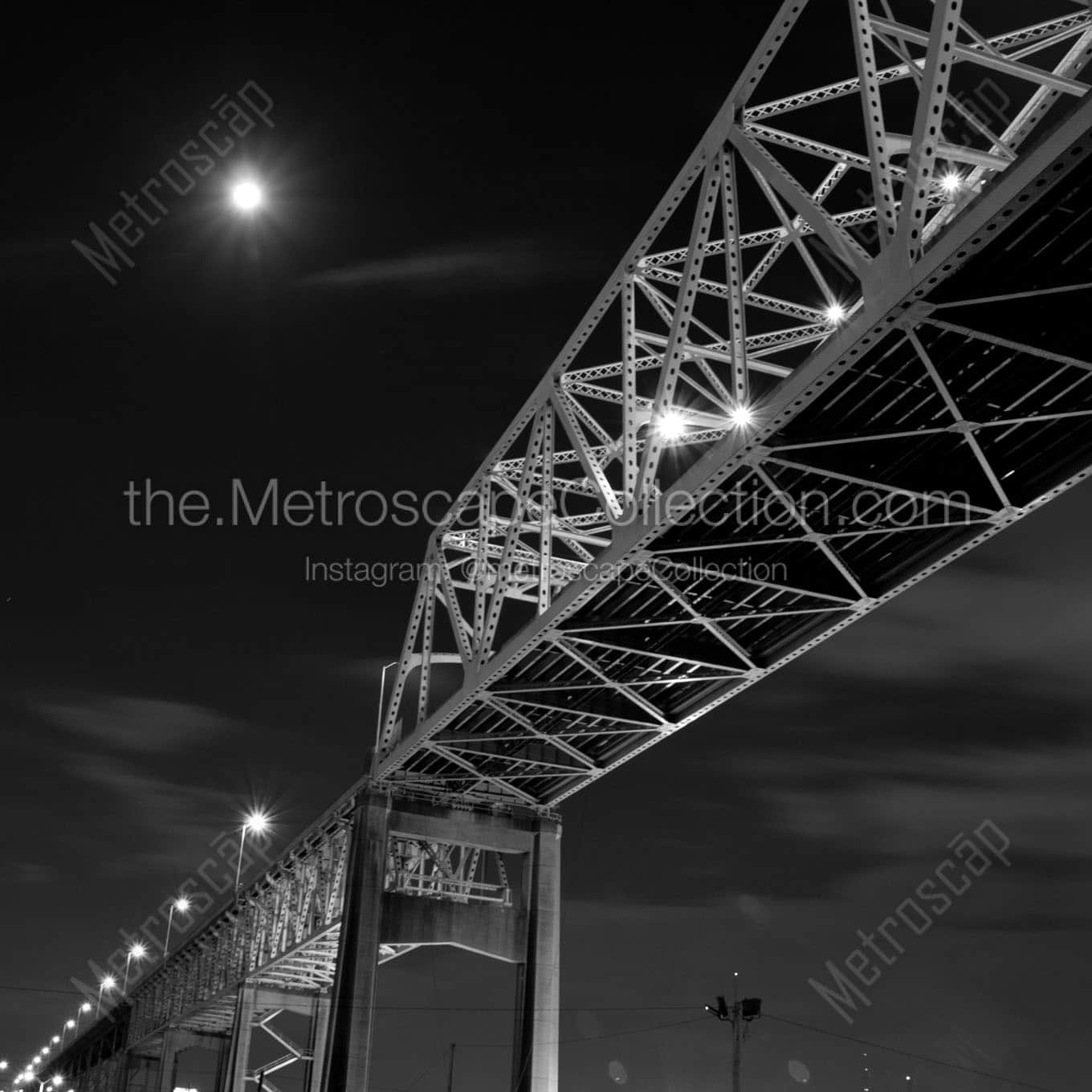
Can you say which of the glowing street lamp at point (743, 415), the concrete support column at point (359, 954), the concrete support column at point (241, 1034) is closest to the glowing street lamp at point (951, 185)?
the glowing street lamp at point (743, 415)

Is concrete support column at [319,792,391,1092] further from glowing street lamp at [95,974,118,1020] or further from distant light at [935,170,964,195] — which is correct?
glowing street lamp at [95,974,118,1020]

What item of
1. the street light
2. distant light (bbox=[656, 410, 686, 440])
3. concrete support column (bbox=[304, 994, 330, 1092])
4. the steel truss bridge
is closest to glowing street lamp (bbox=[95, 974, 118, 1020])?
the street light

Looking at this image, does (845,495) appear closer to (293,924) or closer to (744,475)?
(744,475)

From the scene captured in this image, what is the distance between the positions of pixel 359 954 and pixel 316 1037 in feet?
118

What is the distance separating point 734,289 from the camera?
19.3 meters

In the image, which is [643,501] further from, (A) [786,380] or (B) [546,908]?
(B) [546,908]

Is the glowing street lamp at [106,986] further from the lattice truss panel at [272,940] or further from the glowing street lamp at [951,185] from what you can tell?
the glowing street lamp at [951,185]

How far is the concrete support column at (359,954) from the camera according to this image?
121 feet

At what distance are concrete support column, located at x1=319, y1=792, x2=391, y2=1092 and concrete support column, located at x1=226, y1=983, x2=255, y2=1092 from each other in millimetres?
28951

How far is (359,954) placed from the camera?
3853cm

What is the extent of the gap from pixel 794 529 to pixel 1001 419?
5.39 metres

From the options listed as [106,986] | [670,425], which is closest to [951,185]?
[670,425]

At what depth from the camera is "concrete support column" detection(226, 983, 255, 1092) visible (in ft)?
214

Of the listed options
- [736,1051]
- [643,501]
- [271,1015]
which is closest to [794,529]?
[643,501]
